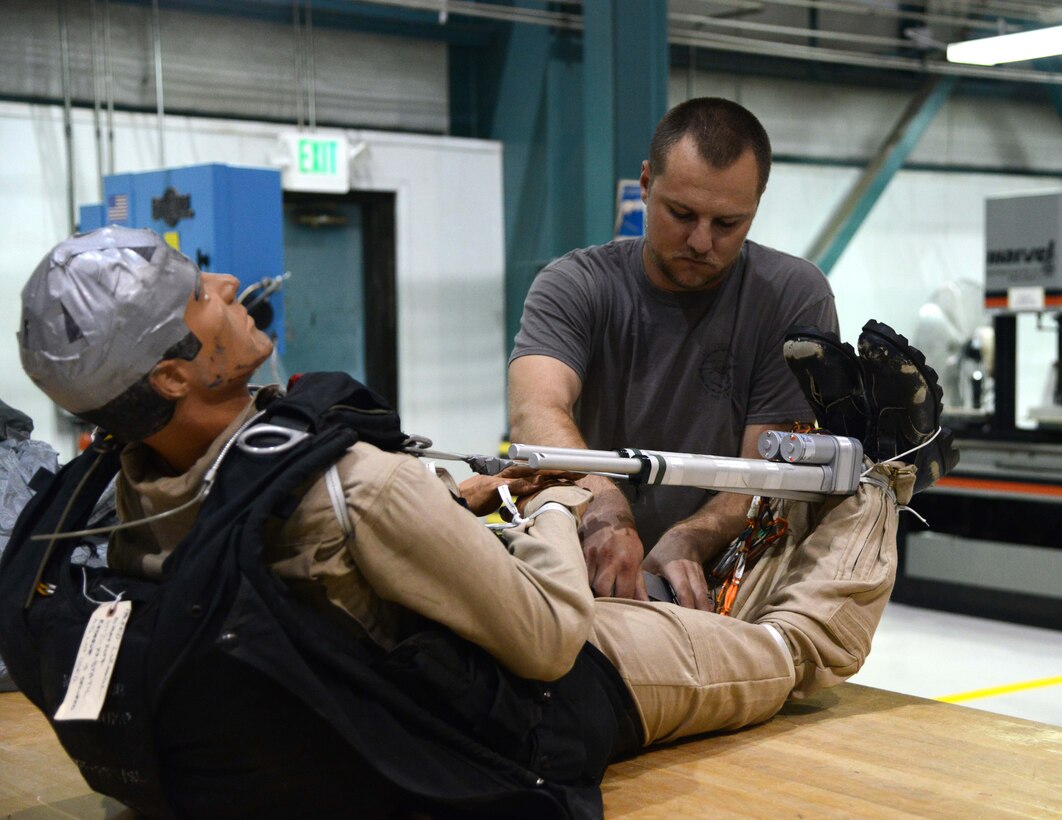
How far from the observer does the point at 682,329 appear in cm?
245

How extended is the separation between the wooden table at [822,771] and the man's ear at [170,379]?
66 centimetres

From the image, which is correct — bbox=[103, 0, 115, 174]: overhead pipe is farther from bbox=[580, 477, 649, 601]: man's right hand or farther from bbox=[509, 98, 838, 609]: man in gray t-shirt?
bbox=[580, 477, 649, 601]: man's right hand

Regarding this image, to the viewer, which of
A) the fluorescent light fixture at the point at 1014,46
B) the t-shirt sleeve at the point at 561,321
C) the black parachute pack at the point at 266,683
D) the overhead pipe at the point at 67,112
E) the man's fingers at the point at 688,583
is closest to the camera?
the black parachute pack at the point at 266,683

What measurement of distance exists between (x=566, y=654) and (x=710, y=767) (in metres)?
0.44

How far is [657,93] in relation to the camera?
6352 millimetres

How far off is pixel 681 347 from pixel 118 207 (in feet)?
12.9

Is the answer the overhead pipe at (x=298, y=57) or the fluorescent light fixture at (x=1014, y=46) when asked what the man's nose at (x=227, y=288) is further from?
the overhead pipe at (x=298, y=57)

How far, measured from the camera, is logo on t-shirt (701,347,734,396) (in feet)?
8.00

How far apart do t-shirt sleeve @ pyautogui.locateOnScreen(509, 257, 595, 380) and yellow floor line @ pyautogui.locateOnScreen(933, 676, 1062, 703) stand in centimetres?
261

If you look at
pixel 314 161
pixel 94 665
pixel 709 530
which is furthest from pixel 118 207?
pixel 94 665

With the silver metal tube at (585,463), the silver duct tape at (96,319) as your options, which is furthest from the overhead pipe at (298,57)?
the silver duct tape at (96,319)

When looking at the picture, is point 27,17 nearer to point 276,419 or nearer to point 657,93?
point 657,93

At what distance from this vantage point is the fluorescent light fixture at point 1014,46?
5.68 m

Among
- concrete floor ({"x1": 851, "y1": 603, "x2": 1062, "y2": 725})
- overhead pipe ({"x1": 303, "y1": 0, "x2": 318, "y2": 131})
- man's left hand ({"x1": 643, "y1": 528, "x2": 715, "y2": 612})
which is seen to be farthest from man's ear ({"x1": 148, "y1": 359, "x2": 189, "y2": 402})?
overhead pipe ({"x1": 303, "y1": 0, "x2": 318, "y2": 131})
